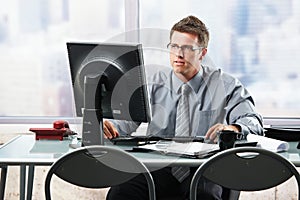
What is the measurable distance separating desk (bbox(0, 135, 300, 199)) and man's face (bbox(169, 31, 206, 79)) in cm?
55

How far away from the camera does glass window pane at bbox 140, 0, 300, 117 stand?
3533 millimetres

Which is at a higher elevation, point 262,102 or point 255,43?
point 255,43

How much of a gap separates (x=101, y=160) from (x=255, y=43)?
184cm

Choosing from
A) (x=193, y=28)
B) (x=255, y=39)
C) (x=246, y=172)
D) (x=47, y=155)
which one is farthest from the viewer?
(x=255, y=39)

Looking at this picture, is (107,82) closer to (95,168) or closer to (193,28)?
(95,168)

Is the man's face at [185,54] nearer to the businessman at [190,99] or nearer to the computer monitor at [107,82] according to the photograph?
the businessman at [190,99]

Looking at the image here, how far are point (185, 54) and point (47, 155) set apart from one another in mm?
890

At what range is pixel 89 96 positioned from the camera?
2.28m

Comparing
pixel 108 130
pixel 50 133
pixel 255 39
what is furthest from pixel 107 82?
pixel 255 39

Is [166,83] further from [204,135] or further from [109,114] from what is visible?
[109,114]

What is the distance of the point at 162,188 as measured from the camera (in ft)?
8.48

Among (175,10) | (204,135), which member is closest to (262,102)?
(175,10)

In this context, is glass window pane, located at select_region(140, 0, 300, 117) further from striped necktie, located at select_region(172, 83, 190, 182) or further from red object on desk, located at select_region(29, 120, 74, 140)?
red object on desk, located at select_region(29, 120, 74, 140)

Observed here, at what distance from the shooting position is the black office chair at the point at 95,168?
1.95m
